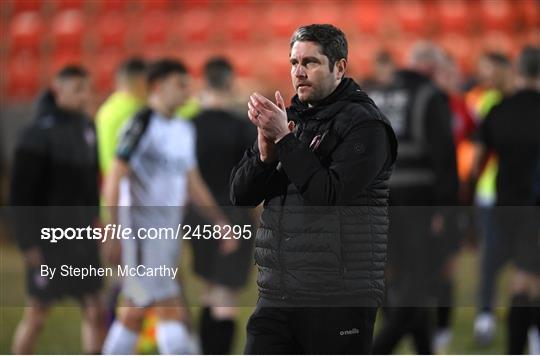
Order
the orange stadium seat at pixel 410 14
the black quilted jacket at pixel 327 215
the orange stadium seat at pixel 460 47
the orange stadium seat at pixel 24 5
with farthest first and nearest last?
1. the orange stadium seat at pixel 460 47
2. the orange stadium seat at pixel 410 14
3. the orange stadium seat at pixel 24 5
4. the black quilted jacket at pixel 327 215

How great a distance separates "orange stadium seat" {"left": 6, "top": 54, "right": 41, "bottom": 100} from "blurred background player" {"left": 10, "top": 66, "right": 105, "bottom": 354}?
7.49 feet

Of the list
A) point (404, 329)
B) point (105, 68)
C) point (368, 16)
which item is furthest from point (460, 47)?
point (404, 329)

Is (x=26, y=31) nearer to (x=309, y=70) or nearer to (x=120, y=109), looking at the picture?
(x=120, y=109)

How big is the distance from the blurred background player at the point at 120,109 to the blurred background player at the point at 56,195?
0.53 metres

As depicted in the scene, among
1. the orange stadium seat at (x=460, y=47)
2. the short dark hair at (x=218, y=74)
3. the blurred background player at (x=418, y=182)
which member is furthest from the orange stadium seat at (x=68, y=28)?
the orange stadium seat at (x=460, y=47)

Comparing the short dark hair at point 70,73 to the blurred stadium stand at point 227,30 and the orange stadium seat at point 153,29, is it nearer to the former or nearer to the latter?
the blurred stadium stand at point 227,30

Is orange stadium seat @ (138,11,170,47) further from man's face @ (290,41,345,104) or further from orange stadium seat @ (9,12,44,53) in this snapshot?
man's face @ (290,41,345,104)

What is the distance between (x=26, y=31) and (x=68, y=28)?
1.03ft

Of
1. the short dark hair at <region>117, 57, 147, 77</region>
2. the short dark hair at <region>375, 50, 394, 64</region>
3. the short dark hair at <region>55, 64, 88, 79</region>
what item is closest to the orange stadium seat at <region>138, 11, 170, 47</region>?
the short dark hair at <region>375, 50, 394, 64</region>

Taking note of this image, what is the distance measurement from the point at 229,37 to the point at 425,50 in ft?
12.4

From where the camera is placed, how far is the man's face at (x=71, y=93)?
6234 mm

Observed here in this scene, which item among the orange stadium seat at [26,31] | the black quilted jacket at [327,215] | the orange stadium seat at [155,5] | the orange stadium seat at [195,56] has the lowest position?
the black quilted jacket at [327,215]

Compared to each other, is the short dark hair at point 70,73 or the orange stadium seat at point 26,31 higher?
the orange stadium seat at point 26,31

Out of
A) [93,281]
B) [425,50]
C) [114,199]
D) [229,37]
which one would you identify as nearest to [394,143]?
[114,199]
